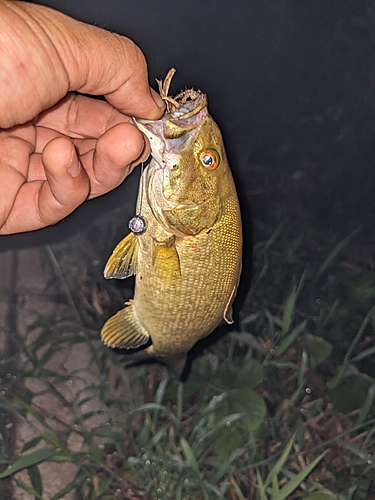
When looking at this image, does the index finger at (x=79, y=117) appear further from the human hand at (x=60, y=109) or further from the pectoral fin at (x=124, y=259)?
the pectoral fin at (x=124, y=259)

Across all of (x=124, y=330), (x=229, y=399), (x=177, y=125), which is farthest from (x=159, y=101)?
(x=229, y=399)

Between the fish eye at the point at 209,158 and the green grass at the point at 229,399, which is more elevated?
the fish eye at the point at 209,158

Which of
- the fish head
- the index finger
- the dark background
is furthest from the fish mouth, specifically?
the dark background

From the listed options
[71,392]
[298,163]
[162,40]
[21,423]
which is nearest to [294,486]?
[71,392]

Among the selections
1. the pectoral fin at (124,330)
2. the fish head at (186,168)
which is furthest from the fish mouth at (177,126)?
the pectoral fin at (124,330)

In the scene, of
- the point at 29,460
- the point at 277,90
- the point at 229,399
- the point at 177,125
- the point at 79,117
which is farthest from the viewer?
the point at 277,90

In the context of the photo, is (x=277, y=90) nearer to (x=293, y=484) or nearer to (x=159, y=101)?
(x=159, y=101)
